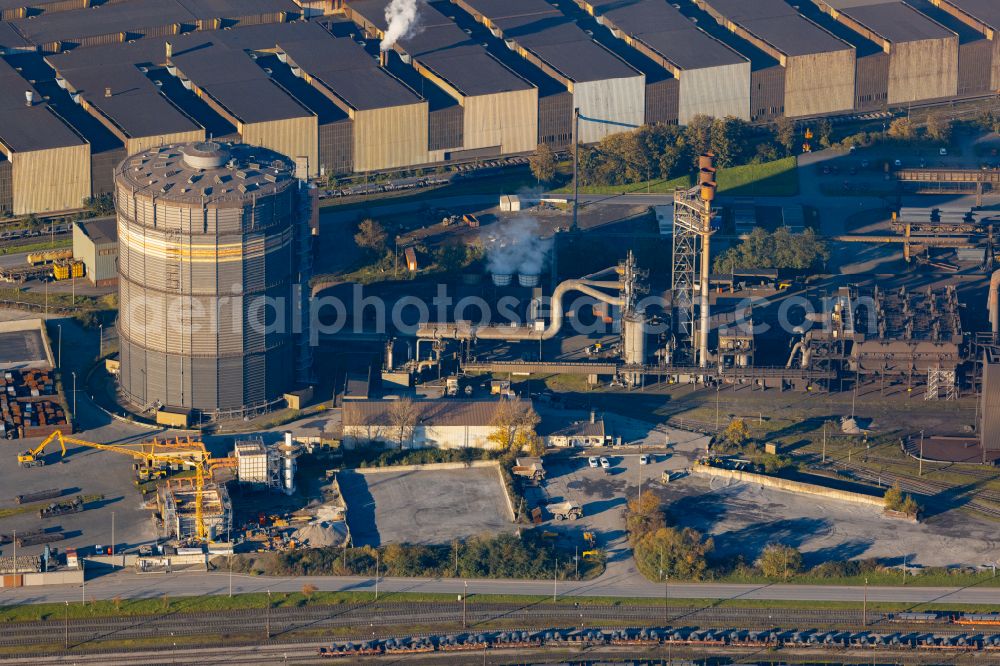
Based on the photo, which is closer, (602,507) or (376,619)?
(376,619)

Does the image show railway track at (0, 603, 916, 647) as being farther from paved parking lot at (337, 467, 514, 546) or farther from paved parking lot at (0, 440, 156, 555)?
paved parking lot at (0, 440, 156, 555)

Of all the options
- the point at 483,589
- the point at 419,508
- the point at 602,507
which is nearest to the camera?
the point at 483,589

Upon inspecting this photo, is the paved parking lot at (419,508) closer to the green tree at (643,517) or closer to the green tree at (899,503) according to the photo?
the green tree at (643,517)

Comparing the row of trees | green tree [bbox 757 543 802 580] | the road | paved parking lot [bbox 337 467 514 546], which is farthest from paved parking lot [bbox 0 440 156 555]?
green tree [bbox 757 543 802 580]

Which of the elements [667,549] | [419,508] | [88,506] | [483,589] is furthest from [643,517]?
[88,506]

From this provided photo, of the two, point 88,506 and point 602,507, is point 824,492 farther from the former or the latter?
point 88,506

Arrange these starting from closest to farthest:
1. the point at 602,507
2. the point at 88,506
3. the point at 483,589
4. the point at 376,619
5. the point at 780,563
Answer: the point at 376,619, the point at 483,589, the point at 780,563, the point at 88,506, the point at 602,507

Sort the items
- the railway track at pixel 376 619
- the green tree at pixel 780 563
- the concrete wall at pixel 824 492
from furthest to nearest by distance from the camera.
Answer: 1. the concrete wall at pixel 824 492
2. the green tree at pixel 780 563
3. the railway track at pixel 376 619

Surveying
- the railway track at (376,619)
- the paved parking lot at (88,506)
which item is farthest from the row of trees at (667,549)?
the paved parking lot at (88,506)
